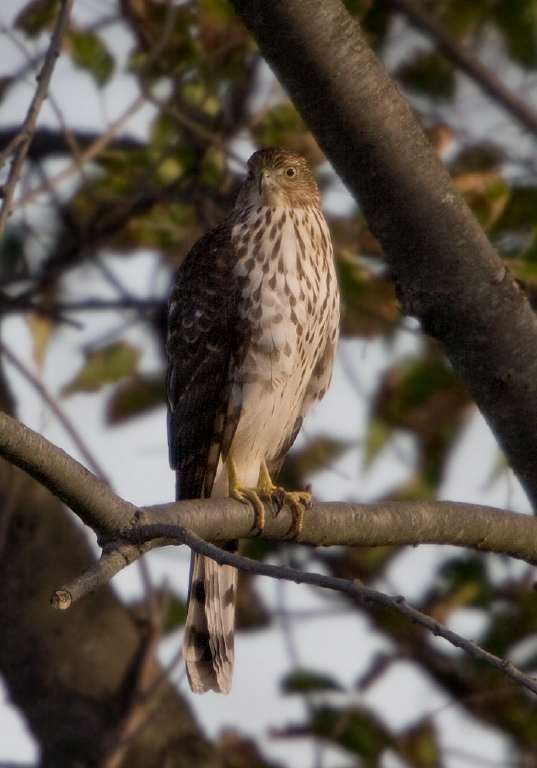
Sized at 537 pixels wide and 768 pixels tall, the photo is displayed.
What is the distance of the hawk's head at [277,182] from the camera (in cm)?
434

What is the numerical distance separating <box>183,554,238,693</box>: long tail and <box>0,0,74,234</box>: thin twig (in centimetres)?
167

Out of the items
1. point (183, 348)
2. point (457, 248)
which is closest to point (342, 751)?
point (183, 348)

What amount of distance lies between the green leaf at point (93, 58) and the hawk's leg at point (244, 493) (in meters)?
1.53

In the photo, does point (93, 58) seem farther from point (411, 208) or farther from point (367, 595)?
point (367, 595)

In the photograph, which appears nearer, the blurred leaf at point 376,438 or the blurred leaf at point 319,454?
the blurred leaf at point 376,438

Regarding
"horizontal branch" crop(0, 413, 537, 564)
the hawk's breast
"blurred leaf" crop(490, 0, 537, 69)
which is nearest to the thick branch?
"horizontal branch" crop(0, 413, 537, 564)

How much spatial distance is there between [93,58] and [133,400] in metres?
1.25

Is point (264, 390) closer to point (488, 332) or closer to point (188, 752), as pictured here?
point (488, 332)

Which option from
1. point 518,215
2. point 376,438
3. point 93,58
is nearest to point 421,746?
point 376,438

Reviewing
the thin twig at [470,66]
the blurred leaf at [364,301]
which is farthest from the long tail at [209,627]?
the thin twig at [470,66]

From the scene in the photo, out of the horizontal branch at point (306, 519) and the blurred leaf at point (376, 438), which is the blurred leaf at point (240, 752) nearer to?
the blurred leaf at point (376, 438)

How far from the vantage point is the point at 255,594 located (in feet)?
15.9

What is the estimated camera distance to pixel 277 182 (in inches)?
172

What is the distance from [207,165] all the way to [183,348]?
1.10m
